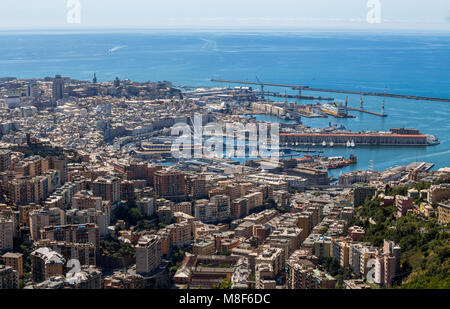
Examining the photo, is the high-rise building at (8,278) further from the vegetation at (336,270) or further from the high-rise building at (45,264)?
the vegetation at (336,270)

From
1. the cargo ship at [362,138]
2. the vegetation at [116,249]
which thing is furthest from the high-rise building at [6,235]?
the cargo ship at [362,138]

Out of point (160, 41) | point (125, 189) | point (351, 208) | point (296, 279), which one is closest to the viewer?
point (296, 279)

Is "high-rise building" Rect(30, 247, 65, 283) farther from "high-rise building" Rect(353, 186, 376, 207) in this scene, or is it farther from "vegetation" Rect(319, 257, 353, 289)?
"high-rise building" Rect(353, 186, 376, 207)

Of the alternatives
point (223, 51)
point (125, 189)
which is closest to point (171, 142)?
point (125, 189)

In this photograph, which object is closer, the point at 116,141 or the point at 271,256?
the point at 271,256

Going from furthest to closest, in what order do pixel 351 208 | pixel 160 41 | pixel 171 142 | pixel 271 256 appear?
pixel 160 41, pixel 171 142, pixel 351 208, pixel 271 256

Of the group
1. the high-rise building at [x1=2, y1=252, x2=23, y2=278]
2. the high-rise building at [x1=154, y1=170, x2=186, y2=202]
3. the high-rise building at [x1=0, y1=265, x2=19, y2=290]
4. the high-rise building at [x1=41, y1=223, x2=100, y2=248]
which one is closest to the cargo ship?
the high-rise building at [x1=154, y1=170, x2=186, y2=202]

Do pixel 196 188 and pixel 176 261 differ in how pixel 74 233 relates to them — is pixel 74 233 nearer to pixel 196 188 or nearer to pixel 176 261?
pixel 176 261
